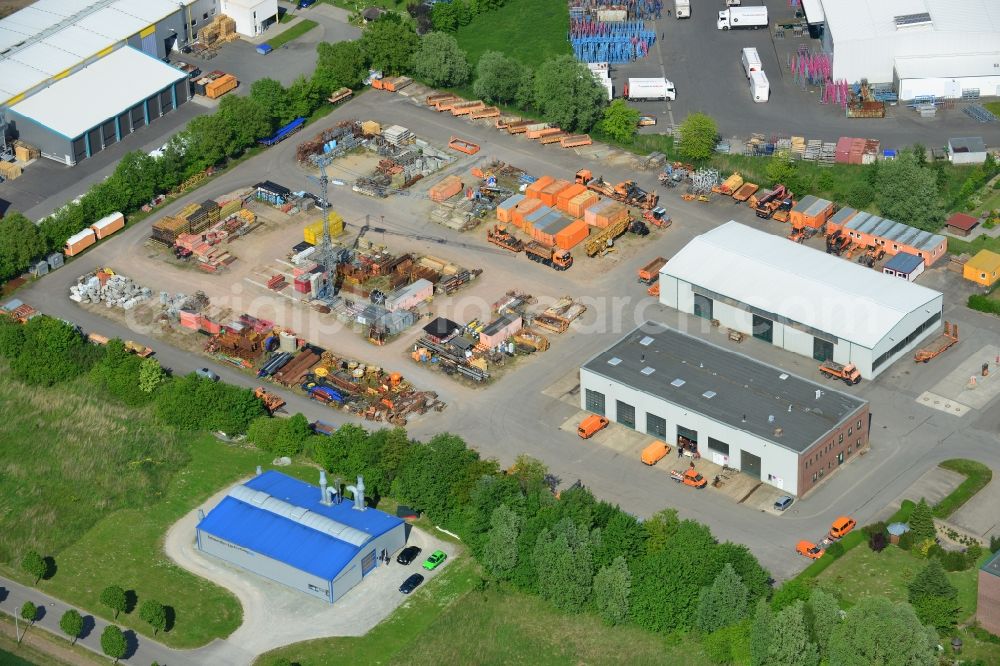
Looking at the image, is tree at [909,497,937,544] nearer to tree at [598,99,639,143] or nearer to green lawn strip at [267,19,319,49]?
tree at [598,99,639,143]

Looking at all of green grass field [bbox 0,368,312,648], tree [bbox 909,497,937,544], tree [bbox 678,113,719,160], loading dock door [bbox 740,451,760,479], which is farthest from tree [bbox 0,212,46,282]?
tree [bbox 909,497,937,544]

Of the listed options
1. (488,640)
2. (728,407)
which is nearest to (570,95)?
(728,407)

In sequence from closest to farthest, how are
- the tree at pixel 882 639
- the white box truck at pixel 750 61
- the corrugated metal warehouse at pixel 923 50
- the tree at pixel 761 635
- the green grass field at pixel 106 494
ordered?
1. the tree at pixel 882 639
2. the tree at pixel 761 635
3. the green grass field at pixel 106 494
4. the corrugated metal warehouse at pixel 923 50
5. the white box truck at pixel 750 61

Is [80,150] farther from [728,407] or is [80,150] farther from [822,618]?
[822,618]

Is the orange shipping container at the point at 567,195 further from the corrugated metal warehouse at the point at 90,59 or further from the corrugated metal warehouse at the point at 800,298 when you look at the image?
the corrugated metal warehouse at the point at 90,59

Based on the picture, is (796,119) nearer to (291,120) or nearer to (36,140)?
(291,120)

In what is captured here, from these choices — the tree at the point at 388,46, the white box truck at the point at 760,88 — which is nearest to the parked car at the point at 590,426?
the white box truck at the point at 760,88

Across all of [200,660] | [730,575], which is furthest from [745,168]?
[200,660]
